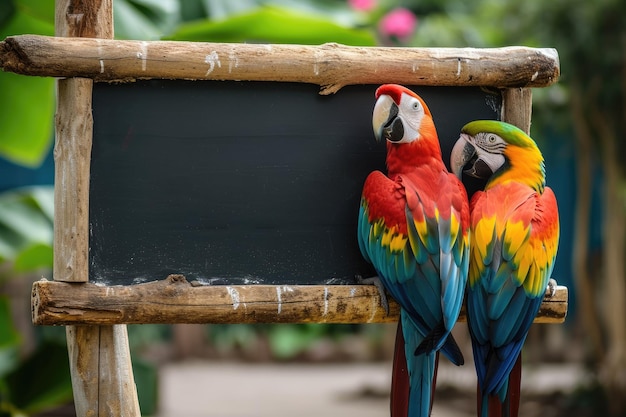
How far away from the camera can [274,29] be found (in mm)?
2721

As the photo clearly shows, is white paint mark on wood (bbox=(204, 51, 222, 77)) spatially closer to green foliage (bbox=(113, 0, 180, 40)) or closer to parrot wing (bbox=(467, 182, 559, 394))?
parrot wing (bbox=(467, 182, 559, 394))

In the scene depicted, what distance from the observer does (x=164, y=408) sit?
541 cm

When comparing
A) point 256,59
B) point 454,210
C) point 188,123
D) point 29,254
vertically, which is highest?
point 256,59

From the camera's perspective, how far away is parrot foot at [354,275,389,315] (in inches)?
62.1

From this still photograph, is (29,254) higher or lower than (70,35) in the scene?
lower

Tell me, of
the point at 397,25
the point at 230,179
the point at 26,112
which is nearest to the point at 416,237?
the point at 230,179

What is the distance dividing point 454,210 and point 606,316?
3721mm

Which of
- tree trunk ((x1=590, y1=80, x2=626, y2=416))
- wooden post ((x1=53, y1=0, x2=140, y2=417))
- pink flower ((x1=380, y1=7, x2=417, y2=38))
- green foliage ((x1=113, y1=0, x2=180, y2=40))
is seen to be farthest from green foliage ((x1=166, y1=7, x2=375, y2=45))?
tree trunk ((x1=590, y1=80, x2=626, y2=416))

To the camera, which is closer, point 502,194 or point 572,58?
point 502,194

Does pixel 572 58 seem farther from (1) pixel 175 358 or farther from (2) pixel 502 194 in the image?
(1) pixel 175 358

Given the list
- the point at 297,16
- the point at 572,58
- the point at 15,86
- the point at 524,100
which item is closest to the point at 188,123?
the point at 524,100

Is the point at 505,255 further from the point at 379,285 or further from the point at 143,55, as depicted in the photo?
the point at 143,55

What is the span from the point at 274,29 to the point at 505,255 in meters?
1.46

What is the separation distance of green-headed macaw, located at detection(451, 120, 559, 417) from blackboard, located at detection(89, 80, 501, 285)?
0.13m
